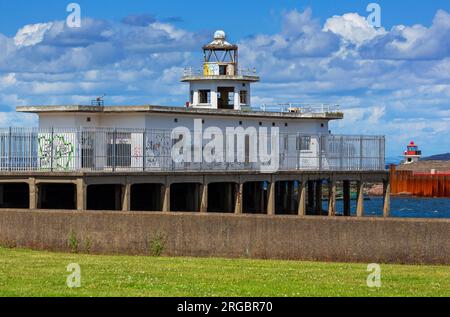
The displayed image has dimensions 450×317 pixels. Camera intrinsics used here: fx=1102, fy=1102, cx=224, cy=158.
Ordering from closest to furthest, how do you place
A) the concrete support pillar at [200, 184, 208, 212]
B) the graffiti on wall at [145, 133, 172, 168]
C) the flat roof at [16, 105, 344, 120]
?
the graffiti on wall at [145, 133, 172, 168] < the flat roof at [16, 105, 344, 120] < the concrete support pillar at [200, 184, 208, 212]

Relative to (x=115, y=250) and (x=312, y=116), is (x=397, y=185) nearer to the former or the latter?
(x=312, y=116)

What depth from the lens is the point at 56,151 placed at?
49031mm

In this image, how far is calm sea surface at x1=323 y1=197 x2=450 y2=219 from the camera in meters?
93.3

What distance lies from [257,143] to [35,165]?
47.5ft

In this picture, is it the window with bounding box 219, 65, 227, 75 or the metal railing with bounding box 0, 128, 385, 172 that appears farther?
the window with bounding box 219, 65, 227, 75

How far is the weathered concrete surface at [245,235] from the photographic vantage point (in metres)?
23.9

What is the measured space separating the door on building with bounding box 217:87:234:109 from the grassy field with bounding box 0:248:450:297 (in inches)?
1551

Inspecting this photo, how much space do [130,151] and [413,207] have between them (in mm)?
60704

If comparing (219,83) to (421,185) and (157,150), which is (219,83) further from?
(421,185)

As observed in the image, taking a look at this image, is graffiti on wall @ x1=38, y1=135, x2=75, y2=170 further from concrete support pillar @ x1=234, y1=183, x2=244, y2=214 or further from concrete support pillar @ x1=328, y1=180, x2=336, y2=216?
concrete support pillar @ x1=328, y1=180, x2=336, y2=216

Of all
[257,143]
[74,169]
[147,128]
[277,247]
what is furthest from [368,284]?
[257,143]

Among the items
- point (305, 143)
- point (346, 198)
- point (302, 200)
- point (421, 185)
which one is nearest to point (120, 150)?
point (302, 200)

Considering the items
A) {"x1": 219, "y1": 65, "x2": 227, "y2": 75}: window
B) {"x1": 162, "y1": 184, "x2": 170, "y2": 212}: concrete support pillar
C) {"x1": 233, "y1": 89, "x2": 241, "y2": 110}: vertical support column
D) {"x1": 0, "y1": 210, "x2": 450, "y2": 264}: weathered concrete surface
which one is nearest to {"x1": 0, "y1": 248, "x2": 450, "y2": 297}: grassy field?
{"x1": 0, "y1": 210, "x2": 450, "y2": 264}: weathered concrete surface
